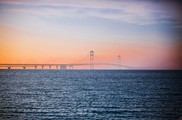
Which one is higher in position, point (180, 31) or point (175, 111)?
point (180, 31)

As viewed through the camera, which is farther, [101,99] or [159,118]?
[101,99]

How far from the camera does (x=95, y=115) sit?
9.04 metres

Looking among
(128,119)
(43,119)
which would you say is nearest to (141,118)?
(128,119)

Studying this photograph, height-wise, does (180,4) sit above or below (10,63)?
above

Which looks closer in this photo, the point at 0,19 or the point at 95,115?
the point at 0,19

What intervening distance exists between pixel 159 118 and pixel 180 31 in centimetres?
227

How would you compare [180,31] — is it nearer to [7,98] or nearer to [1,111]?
[1,111]

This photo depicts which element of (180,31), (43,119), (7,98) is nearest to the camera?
(180,31)

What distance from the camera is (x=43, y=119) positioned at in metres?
8.21

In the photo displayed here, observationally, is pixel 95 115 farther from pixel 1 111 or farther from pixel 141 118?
pixel 1 111

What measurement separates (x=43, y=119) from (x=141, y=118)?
6.44 feet

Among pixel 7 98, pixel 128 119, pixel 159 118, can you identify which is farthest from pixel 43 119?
pixel 7 98

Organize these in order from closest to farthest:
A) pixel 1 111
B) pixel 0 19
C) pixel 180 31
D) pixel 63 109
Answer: pixel 180 31
pixel 0 19
pixel 1 111
pixel 63 109

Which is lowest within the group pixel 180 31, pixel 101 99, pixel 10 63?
pixel 101 99
